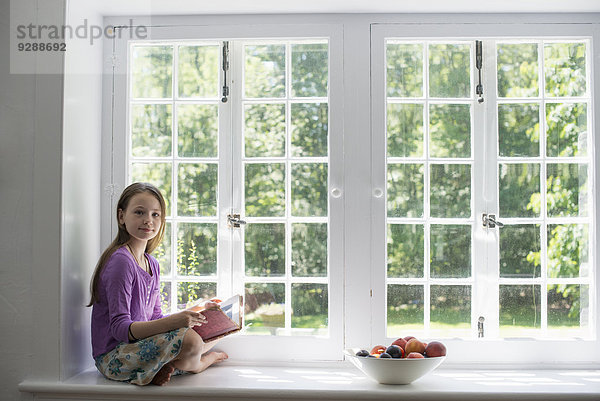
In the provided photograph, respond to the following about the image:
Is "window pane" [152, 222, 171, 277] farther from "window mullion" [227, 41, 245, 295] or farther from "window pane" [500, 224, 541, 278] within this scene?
"window pane" [500, 224, 541, 278]

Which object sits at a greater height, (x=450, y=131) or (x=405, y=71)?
(x=405, y=71)

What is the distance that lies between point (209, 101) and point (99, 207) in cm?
65

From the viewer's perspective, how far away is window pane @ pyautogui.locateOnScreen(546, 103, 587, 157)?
2.38m

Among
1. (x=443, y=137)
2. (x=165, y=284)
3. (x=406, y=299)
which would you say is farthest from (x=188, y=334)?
(x=443, y=137)

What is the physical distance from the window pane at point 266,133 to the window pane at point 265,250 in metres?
0.32

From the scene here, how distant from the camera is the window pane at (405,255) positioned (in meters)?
2.38

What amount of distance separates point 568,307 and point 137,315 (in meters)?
1.75

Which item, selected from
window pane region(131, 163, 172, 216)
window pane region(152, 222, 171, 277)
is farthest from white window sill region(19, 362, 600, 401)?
window pane region(131, 163, 172, 216)

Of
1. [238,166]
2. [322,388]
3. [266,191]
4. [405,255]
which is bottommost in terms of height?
[322,388]

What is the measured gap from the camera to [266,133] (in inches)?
95.3

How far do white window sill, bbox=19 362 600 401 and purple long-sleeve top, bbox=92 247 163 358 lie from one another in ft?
0.52

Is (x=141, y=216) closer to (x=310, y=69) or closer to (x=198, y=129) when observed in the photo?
(x=198, y=129)

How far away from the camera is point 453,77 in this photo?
2.39 meters

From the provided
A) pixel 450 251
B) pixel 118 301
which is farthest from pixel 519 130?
pixel 118 301
